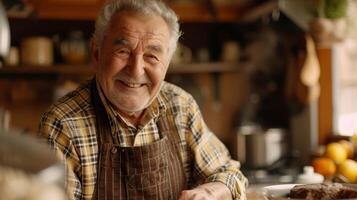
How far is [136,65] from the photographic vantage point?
1.45 m

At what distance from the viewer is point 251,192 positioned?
5.78ft

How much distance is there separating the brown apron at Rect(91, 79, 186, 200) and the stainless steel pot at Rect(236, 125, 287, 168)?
184cm

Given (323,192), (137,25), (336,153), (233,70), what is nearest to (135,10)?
(137,25)

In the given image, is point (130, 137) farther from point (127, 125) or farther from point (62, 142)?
point (62, 142)

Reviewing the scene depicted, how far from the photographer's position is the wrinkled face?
146 centimetres

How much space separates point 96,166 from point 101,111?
0.17 meters

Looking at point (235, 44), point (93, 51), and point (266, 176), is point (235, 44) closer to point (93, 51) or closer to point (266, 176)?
point (266, 176)

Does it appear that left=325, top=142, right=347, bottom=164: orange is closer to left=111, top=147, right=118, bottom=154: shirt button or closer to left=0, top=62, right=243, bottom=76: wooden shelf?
left=111, top=147, right=118, bottom=154: shirt button

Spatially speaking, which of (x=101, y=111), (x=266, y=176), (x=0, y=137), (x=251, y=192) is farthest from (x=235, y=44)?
(x=0, y=137)

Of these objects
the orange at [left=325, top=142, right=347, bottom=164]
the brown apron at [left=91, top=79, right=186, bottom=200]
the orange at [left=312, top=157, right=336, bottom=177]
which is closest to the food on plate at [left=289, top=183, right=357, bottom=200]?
the brown apron at [left=91, top=79, right=186, bottom=200]

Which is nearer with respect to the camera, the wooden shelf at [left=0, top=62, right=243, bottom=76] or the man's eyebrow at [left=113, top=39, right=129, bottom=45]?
the man's eyebrow at [left=113, top=39, right=129, bottom=45]

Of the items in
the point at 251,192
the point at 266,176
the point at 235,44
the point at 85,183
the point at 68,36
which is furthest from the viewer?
the point at 235,44

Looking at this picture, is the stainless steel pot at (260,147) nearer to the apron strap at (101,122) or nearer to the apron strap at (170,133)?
the apron strap at (170,133)

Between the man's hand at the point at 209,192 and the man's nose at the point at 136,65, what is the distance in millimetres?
371
